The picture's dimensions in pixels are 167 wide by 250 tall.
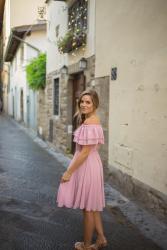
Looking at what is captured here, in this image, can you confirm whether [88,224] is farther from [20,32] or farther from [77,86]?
[20,32]

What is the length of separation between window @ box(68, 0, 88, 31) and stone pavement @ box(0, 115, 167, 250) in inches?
139

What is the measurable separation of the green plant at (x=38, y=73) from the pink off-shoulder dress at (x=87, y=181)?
38.1 ft

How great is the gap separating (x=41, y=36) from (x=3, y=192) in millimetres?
14448

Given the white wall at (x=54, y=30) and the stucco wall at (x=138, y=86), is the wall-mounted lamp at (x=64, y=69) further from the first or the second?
the stucco wall at (x=138, y=86)

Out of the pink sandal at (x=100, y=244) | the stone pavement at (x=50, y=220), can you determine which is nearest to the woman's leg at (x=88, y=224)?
the pink sandal at (x=100, y=244)

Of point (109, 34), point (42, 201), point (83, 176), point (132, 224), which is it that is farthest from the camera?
point (109, 34)

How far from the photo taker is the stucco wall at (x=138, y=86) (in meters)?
5.43

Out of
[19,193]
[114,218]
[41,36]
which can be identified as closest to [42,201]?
[19,193]

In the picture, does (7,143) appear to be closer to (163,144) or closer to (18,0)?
(163,144)

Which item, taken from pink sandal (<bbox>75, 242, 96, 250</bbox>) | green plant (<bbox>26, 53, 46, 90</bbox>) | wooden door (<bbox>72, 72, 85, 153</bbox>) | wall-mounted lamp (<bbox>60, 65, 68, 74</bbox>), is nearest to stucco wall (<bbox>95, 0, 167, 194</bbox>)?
pink sandal (<bbox>75, 242, 96, 250</bbox>)

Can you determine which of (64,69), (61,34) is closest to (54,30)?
(61,34)

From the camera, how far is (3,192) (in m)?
6.51

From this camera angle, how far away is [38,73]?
1552 cm

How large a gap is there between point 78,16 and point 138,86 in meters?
4.37
